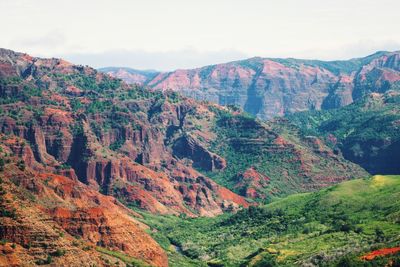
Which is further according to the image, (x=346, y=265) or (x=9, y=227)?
(x=346, y=265)

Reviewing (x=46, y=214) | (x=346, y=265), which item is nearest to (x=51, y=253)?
(x=46, y=214)

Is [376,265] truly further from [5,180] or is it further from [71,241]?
[5,180]

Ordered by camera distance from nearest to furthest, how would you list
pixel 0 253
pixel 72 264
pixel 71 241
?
pixel 0 253 < pixel 72 264 < pixel 71 241

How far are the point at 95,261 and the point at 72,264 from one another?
8421 mm

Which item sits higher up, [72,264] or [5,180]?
[5,180]

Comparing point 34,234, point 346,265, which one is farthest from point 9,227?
point 346,265

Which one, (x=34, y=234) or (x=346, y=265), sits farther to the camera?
(x=346, y=265)

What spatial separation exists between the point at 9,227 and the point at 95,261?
814 inches

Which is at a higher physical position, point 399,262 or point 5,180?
point 5,180

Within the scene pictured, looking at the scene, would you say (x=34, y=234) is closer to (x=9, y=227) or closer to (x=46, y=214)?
(x=9, y=227)

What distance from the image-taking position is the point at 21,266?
17062 cm

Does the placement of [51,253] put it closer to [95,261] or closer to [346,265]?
[95,261]

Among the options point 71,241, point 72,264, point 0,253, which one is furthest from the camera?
point 71,241

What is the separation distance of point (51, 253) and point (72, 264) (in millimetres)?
4850
